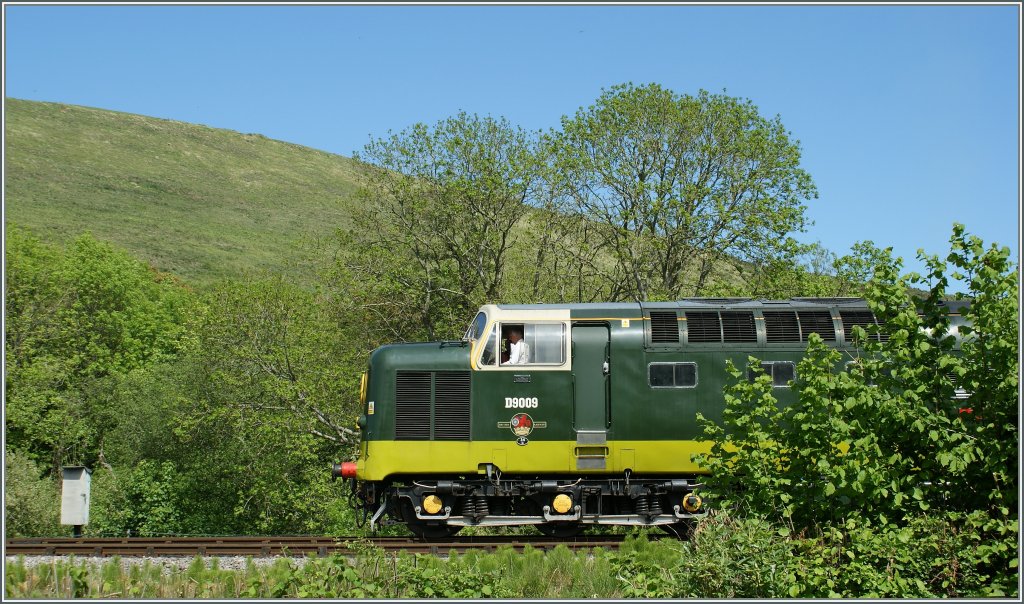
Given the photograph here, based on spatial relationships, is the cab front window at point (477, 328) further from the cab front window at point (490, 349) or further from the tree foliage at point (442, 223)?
the tree foliage at point (442, 223)

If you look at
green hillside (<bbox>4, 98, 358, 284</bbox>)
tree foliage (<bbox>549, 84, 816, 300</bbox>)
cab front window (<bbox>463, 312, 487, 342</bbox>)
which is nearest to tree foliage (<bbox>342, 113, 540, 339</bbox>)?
tree foliage (<bbox>549, 84, 816, 300</bbox>)

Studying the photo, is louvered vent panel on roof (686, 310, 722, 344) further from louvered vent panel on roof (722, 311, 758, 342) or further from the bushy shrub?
the bushy shrub

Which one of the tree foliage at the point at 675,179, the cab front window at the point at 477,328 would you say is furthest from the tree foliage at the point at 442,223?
the cab front window at the point at 477,328

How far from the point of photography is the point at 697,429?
15211mm

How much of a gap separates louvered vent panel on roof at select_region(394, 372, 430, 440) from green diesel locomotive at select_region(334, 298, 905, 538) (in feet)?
0.06

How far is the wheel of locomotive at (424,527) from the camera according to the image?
51.8 ft

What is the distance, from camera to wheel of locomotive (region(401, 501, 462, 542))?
15.8 meters

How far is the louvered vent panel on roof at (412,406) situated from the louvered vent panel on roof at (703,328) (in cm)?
458

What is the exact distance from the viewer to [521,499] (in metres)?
15.9

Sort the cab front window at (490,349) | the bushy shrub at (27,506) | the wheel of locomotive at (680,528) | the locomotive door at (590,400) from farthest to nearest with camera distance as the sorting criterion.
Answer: the bushy shrub at (27,506) < the wheel of locomotive at (680,528) < the cab front window at (490,349) < the locomotive door at (590,400)

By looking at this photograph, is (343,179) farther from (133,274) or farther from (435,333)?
(435,333)

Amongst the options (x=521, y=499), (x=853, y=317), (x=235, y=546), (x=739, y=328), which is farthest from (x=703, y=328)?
(x=235, y=546)

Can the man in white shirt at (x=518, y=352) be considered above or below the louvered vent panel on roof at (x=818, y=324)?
below

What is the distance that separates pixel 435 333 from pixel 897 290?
22.9 meters
